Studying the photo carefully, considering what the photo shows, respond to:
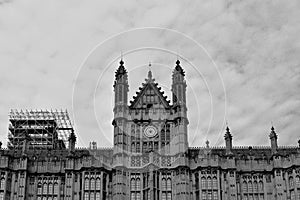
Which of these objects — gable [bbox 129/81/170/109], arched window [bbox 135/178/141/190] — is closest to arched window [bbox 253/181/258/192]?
arched window [bbox 135/178/141/190]

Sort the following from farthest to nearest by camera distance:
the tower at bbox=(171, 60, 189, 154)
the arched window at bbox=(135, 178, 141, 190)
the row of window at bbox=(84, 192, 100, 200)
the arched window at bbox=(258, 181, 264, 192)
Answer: the tower at bbox=(171, 60, 189, 154)
the arched window at bbox=(258, 181, 264, 192)
the arched window at bbox=(135, 178, 141, 190)
the row of window at bbox=(84, 192, 100, 200)

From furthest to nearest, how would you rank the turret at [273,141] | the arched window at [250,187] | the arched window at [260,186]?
the turret at [273,141] → the arched window at [260,186] → the arched window at [250,187]

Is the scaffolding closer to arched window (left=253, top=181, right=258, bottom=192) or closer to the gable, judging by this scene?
the gable

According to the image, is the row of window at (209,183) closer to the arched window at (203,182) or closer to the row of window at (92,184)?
the arched window at (203,182)

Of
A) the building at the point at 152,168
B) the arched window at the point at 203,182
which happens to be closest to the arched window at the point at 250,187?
the building at the point at 152,168

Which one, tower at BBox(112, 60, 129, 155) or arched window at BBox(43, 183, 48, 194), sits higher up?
tower at BBox(112, 60, 129, 155)

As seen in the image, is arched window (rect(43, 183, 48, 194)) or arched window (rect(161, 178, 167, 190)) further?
arched window (rect(43, 183, 48, 194))

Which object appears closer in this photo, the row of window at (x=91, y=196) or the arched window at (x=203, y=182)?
the row of window at (x=91, y=196)

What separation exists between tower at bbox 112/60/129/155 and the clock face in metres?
3.23

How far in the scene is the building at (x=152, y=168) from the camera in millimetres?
67312

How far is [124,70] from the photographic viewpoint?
76000mm

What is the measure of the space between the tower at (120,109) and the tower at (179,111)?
731 cm

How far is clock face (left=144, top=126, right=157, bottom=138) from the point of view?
7206cm

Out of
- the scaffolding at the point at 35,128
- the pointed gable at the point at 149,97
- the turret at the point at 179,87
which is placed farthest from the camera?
the scaffolding at the point at 35,128
